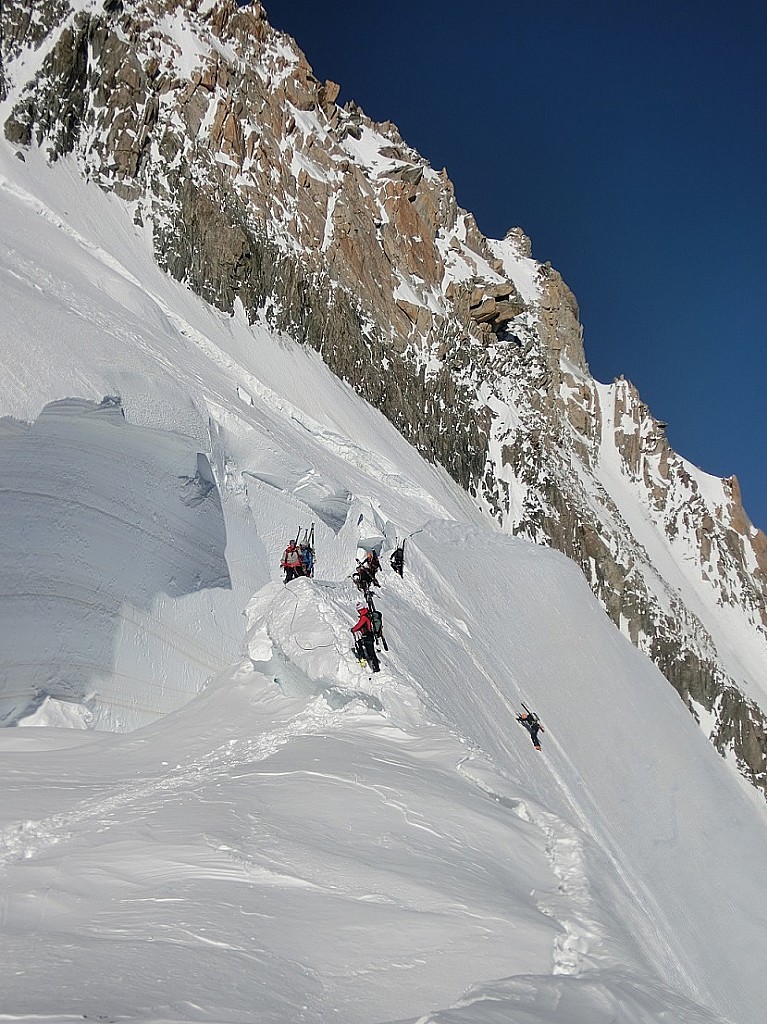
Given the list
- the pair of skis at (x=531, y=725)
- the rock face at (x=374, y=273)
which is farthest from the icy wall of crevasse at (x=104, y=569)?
the rock face at (x=374, y=273)

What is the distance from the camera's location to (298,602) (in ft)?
34.7

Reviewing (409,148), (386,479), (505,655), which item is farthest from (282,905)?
(409,148)

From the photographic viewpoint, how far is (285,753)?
6.89m

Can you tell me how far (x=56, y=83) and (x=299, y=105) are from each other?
20.0 meters

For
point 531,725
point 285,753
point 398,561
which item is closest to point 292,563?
point 398,561

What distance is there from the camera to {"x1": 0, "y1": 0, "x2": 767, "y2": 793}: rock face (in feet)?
104

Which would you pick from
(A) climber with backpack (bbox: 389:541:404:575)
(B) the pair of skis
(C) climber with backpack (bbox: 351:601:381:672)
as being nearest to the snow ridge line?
(C) climber with backpack (bbox: 351:601:381:672)

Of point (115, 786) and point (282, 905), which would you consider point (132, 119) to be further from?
point (282, 905)

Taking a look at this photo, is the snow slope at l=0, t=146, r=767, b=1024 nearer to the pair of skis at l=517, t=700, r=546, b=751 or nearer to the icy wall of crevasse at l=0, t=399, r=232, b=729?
the icy wall of crevasse at l=0, t=399, r=232, b=729

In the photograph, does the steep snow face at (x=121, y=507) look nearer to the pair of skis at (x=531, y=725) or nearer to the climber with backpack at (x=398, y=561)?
the climber with backpack at (x=398, y=561)

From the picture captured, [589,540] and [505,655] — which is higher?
[589,540]

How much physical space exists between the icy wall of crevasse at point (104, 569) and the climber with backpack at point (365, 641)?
10.4ft

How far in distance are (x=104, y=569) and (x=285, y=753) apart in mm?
4748

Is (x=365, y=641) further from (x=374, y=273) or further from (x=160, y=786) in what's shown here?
(x=374, y=273)
